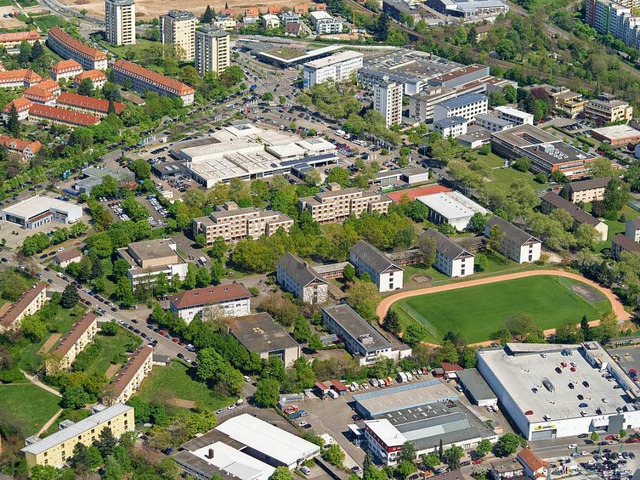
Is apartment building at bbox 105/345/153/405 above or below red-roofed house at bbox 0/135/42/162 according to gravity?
above

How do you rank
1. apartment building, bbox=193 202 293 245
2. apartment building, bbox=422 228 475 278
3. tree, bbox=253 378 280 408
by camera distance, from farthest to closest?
apartment building, bbox=193 202 293 245
apartment building, bbox=422 228 475 278
tree, bbox=253 378 280 408

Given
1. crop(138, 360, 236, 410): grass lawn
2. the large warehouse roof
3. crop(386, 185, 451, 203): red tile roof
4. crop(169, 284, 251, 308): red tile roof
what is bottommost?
crop(386, 185, 451, 203): red tile roof

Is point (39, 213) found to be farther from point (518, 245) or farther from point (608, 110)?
point (608, 110)

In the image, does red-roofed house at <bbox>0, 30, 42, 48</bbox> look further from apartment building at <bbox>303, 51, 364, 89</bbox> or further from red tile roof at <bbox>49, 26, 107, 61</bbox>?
apartment building at <bbox>303, 51, 364, 89</bbox>

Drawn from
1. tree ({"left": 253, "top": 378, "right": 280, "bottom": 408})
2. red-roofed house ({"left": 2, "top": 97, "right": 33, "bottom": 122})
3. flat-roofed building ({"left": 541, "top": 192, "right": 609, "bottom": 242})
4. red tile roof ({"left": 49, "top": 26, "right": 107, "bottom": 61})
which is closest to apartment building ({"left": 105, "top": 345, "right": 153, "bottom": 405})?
tree ({"left": 253, "top": 378, "right": 280, "bottom": 408})

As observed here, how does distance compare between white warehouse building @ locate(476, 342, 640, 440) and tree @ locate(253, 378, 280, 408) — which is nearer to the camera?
white warehouse building @ locate(476, 342, 640, 440)

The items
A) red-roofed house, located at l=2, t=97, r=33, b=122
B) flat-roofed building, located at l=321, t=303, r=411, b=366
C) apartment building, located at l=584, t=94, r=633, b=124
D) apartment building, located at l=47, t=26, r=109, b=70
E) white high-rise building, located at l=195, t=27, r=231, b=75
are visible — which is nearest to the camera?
flat-roofed building, located at l=321, t=303, r=411, b=366
